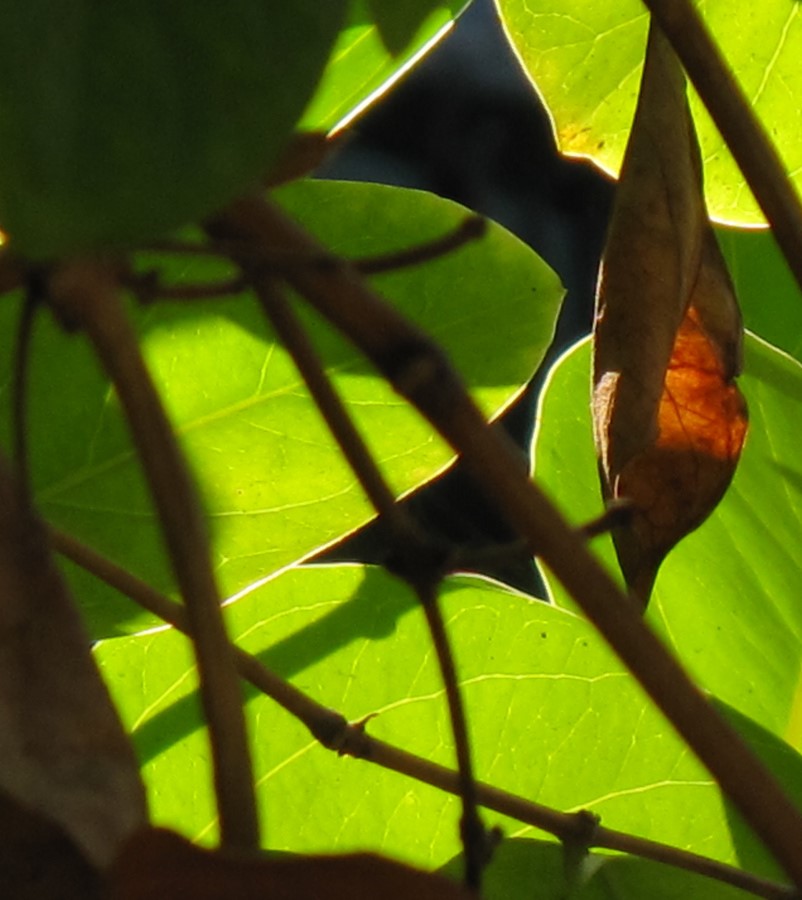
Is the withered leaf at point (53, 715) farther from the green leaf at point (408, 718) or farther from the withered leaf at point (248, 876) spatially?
the green leaf at point (408, 718)

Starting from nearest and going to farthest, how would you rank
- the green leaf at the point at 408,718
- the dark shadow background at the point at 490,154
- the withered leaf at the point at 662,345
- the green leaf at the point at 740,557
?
the withered leaf at the point at 662,345, the green leaf at the point at 408,718, the green leaf at the point at 740,557, the dark shadow background at the point at 490,154

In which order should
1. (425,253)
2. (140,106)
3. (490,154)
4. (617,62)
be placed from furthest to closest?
1. (490,154)
2. (617,62)
3. (425,253)
4. (140,106)

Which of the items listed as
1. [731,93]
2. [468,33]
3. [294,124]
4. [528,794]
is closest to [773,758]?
[528,794]

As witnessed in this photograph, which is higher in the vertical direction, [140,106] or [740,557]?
[140,106]

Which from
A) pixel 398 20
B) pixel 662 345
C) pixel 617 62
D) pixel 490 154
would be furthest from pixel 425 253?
pixel 490 154

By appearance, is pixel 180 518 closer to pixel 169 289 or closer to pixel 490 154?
pixel 169 289

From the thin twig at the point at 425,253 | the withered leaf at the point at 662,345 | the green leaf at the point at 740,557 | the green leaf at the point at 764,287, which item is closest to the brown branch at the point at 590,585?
the thin twig at the point at 425,253
